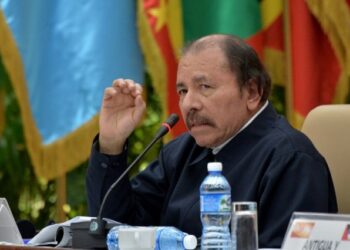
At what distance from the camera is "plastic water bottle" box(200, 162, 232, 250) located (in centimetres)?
254

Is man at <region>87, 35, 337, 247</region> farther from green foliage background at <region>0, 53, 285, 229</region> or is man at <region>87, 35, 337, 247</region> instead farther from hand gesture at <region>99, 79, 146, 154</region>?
green foliage background at <region>0, 53, 285, 229</region>

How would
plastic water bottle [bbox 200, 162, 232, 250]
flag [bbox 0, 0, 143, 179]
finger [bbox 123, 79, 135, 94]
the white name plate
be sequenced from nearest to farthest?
the white name plate, plastic water bottle [bbox 200, 162, 232, 250], finger [bbox 123, 79, 135, 94], flag [bbox 0, 0, 143, 179]

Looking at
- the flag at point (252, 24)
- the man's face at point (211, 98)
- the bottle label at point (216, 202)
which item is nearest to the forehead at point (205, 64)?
the man's face at point (211, 98)

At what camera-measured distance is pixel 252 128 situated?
3.11 m

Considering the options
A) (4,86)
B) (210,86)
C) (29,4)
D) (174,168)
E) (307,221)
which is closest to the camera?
(307,221)

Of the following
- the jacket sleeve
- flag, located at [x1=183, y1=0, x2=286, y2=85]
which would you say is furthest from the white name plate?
flag, located at [x1=183, y1=0, x2=286, y2=85]

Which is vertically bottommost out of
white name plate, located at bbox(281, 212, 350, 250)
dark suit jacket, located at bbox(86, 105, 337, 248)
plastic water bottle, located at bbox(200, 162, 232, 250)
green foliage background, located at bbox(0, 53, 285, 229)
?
green foliage background, located at bbox(0, 53, 285, 229)

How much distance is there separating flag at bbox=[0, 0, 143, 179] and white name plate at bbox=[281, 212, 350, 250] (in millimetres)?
2308

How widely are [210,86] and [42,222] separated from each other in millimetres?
2363

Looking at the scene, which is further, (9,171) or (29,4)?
(9,171)

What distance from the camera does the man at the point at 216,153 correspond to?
286cm

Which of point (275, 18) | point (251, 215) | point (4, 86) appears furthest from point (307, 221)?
point (4, 86)

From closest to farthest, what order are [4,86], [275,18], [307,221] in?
[307,221]
[275,18]
[4,86]

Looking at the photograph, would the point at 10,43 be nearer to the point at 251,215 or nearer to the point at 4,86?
the point at 4,86
